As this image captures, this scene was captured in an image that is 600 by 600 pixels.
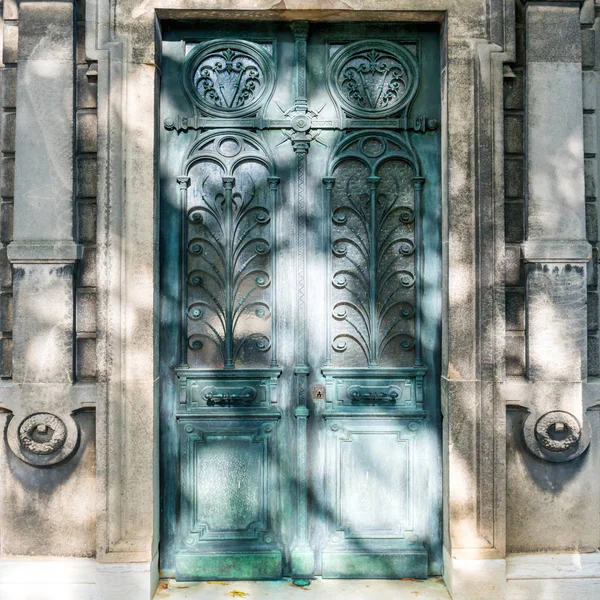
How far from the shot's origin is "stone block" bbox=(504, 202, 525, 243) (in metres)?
4.30

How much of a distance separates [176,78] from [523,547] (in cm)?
426

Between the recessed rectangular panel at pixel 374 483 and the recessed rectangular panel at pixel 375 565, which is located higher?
the recessed rectangular panel at pixel 374 483

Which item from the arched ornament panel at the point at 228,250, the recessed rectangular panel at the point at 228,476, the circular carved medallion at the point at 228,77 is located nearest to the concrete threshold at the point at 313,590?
the recessed rectangular panel at the point at 228,476

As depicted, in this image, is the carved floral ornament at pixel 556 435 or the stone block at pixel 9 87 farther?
the stone block at pixel 9 87

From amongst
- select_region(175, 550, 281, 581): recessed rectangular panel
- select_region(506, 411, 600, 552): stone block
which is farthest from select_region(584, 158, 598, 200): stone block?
select_region(175, 550, 281, 581): recessed rectangular panel

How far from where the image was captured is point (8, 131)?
4309mm

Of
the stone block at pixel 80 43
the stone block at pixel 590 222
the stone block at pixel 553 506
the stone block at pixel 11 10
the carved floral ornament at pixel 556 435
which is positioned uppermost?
the stone block at pixel 11 10

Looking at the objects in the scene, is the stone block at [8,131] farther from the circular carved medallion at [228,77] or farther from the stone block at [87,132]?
the circular carved medallion at [228,77]

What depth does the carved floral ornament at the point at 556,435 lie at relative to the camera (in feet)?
13.7

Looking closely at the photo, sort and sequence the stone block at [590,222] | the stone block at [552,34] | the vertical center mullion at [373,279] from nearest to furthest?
1. the stone block at [552,34]
2. the stone block at [590,222]
3. the vertical center mullion at [373,279]

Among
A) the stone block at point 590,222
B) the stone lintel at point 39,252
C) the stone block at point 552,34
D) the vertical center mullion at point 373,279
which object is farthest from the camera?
the vertical center mullion at point 373,279

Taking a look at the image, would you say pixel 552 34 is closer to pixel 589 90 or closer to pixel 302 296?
pixel 589 90

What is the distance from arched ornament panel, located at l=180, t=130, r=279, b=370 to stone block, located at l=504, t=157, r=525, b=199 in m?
1.67

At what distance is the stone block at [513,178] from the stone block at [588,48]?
34.8 inches
